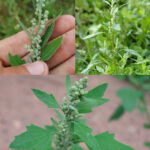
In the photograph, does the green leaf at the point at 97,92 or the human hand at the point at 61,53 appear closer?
the green leaf at the point at 97,92

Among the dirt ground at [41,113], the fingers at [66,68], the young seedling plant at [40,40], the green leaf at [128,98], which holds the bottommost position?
the dirt ground at [41,113]

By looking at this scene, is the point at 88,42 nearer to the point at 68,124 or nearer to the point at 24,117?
the point at 68,124

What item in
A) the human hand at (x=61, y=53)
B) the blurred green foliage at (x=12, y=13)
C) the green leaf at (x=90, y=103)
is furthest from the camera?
the blurred green foliage at (x=12, y=13)

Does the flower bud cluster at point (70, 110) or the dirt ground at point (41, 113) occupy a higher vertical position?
the flower bud cluster at point (70, 110)

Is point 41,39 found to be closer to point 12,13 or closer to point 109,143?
point 109,143

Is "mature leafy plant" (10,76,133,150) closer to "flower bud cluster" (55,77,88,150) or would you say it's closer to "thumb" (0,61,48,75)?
"flower bud cluster" (55,77,88,150)

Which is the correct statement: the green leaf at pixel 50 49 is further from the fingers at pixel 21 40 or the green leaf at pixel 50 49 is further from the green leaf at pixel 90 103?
the green leaf at pixel 90 103

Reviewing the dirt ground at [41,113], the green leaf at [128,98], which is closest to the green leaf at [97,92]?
the green leaf at [128,98]

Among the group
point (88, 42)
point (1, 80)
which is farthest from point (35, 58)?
point (1, 80)
